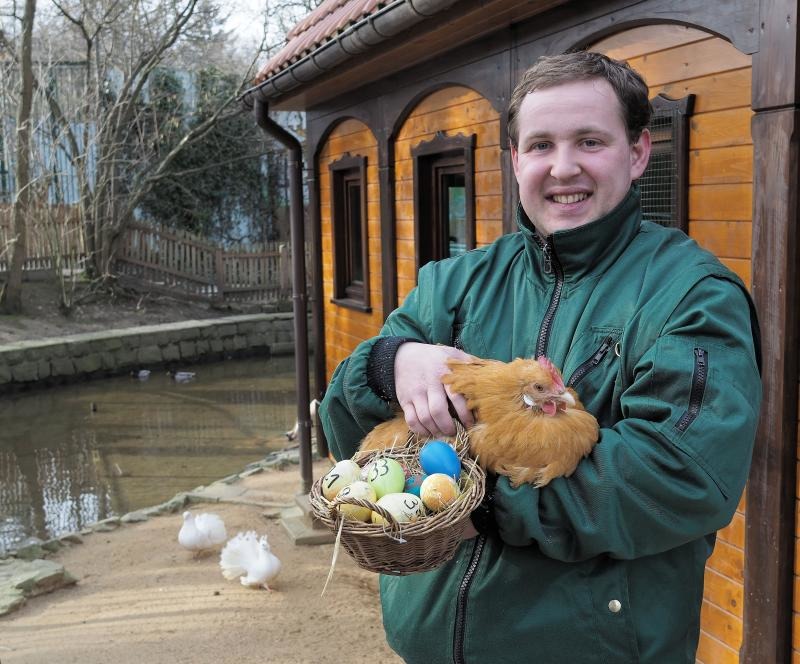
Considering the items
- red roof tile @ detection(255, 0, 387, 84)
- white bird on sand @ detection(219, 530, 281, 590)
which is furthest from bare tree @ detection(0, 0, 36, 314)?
white bird on sand @ detection(219, 530, 281, 590)

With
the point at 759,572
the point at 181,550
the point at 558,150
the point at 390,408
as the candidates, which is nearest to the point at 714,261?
the point at 558,150

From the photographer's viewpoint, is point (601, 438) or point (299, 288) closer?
point (601, 438)

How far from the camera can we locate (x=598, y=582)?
5.09 feet

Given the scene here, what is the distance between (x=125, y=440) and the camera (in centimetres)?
1159

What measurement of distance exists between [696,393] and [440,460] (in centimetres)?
50

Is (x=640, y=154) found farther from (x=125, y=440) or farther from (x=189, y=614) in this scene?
(x=125, y=440)

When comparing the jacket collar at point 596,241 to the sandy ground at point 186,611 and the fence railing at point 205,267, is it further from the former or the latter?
the fence railing at point 205,267

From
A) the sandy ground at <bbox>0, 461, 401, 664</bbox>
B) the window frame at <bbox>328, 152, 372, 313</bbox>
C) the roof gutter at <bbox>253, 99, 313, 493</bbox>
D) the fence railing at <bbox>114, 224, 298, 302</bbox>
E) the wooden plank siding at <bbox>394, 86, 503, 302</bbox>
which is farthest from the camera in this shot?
the fence railing at <bbox>114, 224, 298, 302</bbox>

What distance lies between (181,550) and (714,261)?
6201 millimetres

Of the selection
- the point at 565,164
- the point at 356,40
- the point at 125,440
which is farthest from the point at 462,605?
the point at 125,440

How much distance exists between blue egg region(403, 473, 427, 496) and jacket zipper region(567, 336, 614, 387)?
362 millimetres

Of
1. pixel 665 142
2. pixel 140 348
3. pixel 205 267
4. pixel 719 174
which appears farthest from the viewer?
pixel 205 267

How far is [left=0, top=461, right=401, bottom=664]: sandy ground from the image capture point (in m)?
4.95

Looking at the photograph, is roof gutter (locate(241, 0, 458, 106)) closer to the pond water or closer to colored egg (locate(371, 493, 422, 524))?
colored egg (locate(371, 493, 422, 524))
